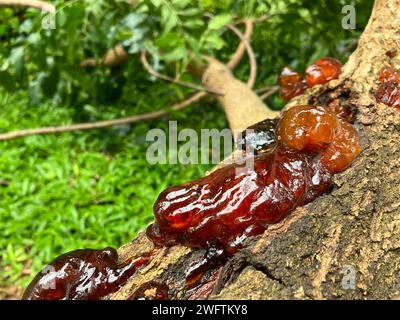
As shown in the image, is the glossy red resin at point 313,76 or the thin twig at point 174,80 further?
the thin twig at point 174,80

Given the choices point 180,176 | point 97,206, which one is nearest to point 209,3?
point 180,176

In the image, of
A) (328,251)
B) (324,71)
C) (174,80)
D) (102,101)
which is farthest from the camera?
(102,101)

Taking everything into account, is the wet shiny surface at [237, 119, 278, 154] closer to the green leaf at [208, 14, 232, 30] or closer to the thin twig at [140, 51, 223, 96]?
the green leaf at [208, 14, 232, 30]

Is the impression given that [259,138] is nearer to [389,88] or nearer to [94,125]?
[389,88]

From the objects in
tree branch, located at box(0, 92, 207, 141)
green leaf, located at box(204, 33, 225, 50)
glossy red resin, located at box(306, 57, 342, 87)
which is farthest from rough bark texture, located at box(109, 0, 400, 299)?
tree branch, located at box(0, 92, 207, 141)

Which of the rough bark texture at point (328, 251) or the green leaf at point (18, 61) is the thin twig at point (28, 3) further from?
the rough bark texture at point (328, 251)

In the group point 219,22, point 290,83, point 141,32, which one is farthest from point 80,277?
point 141,32

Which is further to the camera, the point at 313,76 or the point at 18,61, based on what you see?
the point at 18,61

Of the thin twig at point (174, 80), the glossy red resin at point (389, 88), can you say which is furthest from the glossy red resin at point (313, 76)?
the thin twig at point (174, 80)
